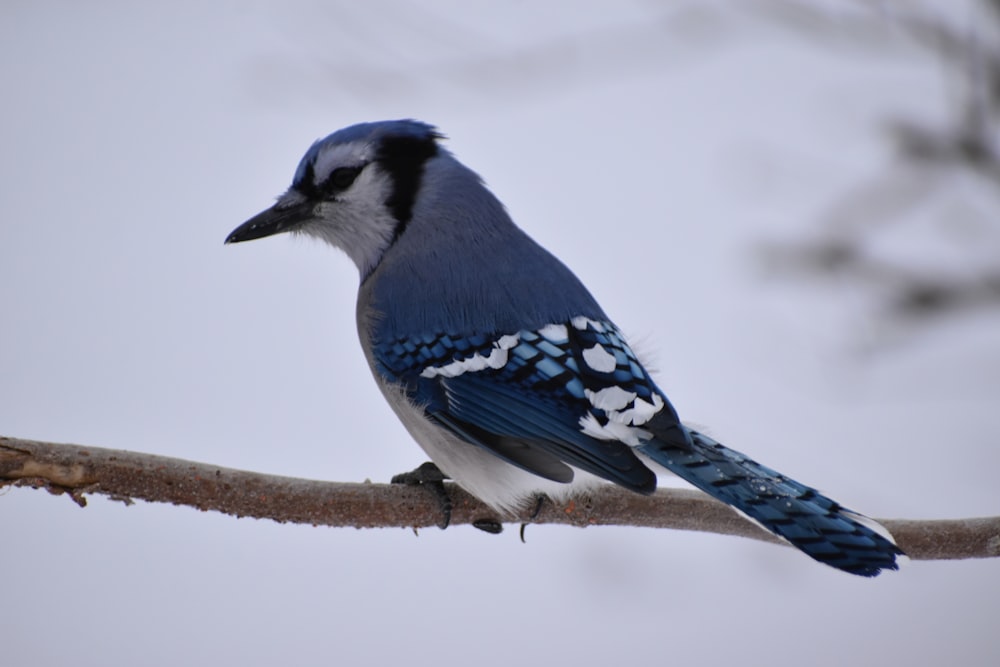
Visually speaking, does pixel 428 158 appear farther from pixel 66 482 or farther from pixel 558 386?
pixel 66 482

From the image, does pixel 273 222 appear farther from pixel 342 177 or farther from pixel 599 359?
pixel 599 359

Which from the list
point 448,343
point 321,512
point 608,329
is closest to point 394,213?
point 448,343

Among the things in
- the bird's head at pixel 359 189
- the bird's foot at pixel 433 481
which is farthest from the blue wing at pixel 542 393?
the bird's head at pixel 359 189

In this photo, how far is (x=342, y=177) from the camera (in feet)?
4.54

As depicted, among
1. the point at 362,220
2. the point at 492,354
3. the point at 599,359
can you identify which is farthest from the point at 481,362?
the point at 362,220

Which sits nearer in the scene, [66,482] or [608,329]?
[66,482]

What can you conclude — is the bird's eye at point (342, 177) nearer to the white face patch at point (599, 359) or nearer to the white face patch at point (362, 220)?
the white face patch at point (362, 220)

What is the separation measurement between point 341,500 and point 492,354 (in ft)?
0.85

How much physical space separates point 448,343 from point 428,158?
311 mm

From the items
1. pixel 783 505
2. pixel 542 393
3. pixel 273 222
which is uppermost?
pixel 273 222

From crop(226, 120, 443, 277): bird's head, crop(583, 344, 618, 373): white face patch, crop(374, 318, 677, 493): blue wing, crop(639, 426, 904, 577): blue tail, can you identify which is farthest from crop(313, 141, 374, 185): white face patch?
crop(639, 426, 904, 577): blue tail

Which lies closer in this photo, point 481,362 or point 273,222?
point 481,362

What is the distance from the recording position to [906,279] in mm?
1252

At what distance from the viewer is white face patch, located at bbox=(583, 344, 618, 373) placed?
3.86ft
